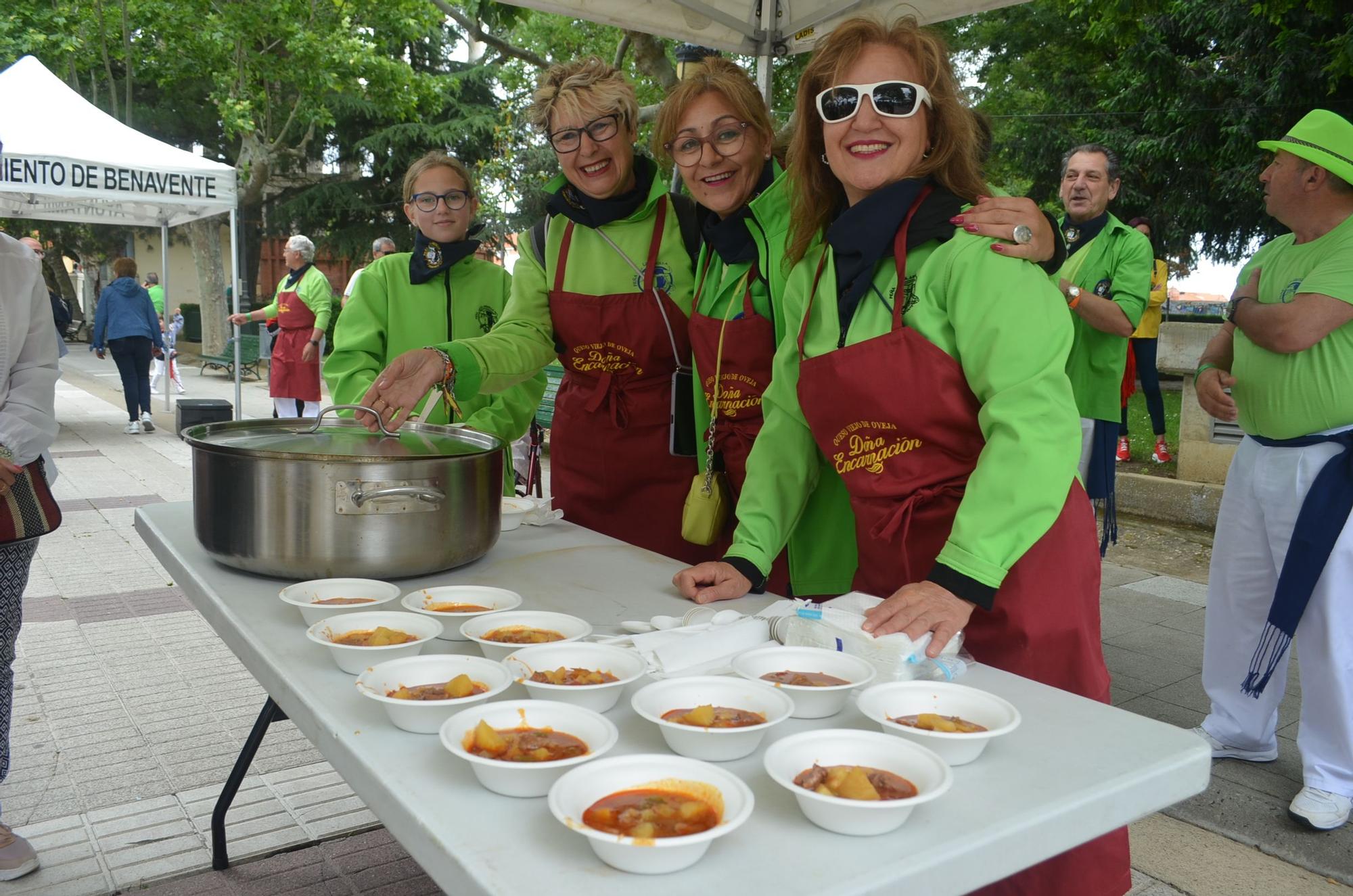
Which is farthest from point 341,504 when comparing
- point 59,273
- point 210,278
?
point 59,273

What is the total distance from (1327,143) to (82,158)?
858 cm

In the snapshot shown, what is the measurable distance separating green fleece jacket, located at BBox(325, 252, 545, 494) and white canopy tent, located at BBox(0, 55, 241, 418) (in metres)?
6.08

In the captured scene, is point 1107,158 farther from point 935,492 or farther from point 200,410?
point 200,410

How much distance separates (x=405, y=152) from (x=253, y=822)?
21603 millimetres

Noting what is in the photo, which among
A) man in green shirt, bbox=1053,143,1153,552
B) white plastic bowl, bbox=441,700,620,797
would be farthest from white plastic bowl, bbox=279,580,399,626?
man in green shirt, bbox=1053,143,1153,552

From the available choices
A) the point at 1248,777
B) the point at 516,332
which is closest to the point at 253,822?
the point at 516,332

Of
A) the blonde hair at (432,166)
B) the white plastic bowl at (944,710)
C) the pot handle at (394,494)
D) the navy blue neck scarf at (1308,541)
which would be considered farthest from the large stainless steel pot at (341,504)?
the navy blue neck scarf at (1308,541)

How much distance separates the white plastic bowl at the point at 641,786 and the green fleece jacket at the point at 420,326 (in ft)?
6.97

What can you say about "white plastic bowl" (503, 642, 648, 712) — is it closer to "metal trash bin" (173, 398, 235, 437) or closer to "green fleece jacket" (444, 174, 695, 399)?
"green fleece jacket" (444, 174, 695, 399)

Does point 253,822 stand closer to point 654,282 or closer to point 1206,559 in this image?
point 654,282

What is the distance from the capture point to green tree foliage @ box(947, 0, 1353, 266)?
1271 cm

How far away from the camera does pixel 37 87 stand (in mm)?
8750

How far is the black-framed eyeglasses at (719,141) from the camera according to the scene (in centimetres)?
248

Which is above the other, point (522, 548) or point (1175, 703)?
point (522, 548)
